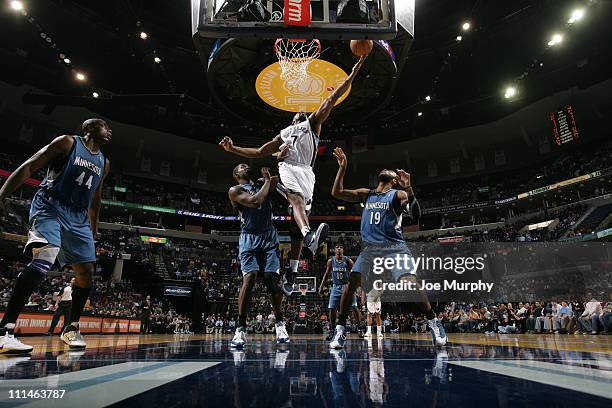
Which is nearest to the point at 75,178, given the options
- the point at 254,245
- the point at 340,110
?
the point at 254,245

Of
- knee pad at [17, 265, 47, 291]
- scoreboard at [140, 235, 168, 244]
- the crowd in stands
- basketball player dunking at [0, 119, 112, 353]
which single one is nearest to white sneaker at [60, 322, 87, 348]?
basketball player dunking at [0, 119, 112, 353]

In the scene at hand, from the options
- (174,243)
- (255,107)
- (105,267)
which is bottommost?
(105,267)

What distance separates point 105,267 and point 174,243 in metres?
6.54

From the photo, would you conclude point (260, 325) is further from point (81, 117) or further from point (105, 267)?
point (81, 117)

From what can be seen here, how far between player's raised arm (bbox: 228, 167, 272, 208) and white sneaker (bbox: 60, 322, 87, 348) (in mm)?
1807

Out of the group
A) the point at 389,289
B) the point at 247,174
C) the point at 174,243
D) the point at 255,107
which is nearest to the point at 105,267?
the point at 174,243

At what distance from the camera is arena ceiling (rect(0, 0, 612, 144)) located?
1658 centimetres

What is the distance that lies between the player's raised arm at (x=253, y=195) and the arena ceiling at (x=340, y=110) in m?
12.0

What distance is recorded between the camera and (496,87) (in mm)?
21922

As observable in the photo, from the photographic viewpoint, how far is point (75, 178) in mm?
3225

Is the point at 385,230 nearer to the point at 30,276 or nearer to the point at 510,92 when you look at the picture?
the point at 30,276

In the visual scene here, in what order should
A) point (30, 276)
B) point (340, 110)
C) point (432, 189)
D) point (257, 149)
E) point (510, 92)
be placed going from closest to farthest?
point (30, 276) < point (257, 149) < point (340, 110) < point (510, 92) < point (432, 189)

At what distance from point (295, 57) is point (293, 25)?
598 centimetres

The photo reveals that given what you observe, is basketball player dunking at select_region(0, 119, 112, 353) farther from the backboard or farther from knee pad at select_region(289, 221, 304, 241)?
the backboard
